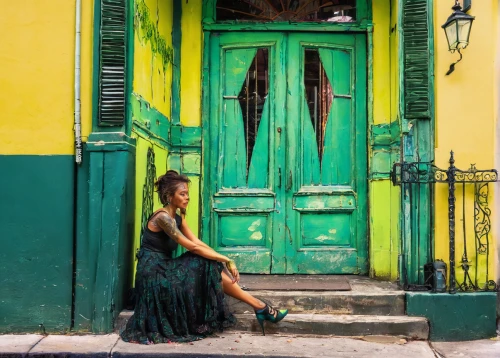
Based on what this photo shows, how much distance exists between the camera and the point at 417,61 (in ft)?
17.1

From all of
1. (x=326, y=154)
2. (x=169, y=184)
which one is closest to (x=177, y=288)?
(x=169, y=184)

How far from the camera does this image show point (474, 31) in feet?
17.1

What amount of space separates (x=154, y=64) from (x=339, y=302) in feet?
9.38

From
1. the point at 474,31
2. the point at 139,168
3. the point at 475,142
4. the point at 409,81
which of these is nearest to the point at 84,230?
the point at 139,168

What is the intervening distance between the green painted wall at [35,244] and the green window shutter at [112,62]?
0.54 metres

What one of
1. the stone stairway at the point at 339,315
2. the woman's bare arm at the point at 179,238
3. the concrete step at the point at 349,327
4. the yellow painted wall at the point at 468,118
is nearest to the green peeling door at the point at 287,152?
the stone stairway at the point at 339,315

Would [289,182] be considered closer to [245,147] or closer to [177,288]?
[245,147]

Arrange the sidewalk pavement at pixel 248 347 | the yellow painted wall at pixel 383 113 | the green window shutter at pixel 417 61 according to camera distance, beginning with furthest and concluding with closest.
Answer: the yellow painted wall at pixel 383 113
the green window shutter at pixel 417 61
the sidewalk pavement at pixel 248 347

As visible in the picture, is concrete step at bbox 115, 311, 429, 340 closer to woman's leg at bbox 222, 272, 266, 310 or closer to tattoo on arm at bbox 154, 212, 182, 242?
woman's leg at bbox 222, 272, 266, 310

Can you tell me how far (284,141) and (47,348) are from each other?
3.11 metres

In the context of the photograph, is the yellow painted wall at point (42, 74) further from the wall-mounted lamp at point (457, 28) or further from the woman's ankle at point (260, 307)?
the wall-mounted lamp at point (457, 28)

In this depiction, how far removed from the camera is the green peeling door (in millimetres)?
6141

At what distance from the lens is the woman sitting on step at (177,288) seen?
469 centimetres

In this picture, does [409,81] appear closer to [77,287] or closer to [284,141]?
[284,141]
